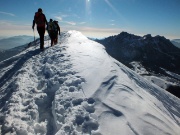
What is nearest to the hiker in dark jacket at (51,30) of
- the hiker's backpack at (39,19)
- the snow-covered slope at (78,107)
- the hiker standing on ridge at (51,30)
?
the hiker standing on ridge at (51,30)

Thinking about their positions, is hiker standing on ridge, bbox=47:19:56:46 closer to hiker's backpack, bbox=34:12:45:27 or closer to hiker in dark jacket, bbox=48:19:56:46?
hiker in dark jacket, bbox=48:19:56:46

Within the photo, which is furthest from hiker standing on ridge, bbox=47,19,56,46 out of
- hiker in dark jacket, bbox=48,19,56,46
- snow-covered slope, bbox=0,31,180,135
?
snow-covered slope, bbox=0,31,180,135

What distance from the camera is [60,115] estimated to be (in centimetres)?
654

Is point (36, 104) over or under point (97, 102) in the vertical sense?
under

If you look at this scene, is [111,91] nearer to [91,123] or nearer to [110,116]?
[110,116]

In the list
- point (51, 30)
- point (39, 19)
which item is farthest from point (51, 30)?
point (39, 19)

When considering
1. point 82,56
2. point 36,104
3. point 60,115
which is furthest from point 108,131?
point 82,56

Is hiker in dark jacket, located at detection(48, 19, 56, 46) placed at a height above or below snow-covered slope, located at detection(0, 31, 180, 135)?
above

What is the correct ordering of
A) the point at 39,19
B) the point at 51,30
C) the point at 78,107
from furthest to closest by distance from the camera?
the point at 51,30 → the point at 39,19 → the point at 78,107

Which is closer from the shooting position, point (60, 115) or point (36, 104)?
point (60, 115)

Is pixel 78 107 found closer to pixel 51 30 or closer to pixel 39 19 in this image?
pixel 39 19

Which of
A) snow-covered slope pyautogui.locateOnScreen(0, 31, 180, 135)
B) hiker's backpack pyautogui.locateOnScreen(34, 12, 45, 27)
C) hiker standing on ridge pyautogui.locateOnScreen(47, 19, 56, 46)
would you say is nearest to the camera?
snow-covered slope pyautogui.locateOnScreen(0, 31, 180, 135)

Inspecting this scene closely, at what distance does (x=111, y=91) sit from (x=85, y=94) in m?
1.14

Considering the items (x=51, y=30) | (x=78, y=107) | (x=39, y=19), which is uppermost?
(x=39, y=19)
